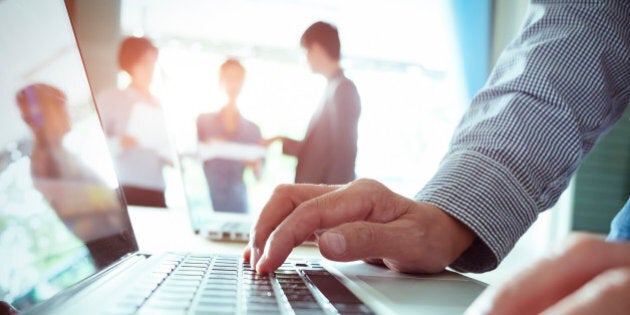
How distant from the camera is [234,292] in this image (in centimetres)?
38

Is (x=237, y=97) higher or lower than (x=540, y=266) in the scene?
higher

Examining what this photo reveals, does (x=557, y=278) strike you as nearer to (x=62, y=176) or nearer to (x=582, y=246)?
(x=582, y=246)

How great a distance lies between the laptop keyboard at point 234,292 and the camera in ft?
1.04

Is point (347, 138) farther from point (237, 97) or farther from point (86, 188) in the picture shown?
point (86, 188)

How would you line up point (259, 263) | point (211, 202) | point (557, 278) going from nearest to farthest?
Answer: point (557, 278) < point (259, 263) < point (211, 202)

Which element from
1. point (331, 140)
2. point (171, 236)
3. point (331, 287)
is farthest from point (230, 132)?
point (331, 287)

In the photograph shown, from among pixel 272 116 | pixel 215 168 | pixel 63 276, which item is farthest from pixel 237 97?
pixel 63 276

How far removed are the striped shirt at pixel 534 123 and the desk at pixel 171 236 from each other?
0.37 meters

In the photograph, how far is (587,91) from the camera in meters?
0.72

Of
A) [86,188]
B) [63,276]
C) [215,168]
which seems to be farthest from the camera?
[215,168]

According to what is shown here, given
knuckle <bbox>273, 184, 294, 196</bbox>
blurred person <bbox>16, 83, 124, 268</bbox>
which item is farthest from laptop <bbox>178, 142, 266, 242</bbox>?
blurred person <bbox>16, 83, 124, 268</bbox>

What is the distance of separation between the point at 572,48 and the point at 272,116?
40.0 inches

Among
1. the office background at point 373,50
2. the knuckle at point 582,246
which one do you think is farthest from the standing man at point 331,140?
the knuckle at point 582,246

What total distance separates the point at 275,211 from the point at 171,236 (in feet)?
1.88
